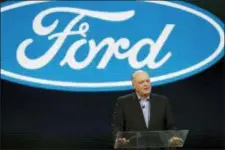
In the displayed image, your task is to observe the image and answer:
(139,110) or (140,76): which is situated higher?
(140,76)

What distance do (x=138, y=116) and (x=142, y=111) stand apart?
0.20 feet

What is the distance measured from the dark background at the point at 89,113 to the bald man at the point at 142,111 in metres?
2.61

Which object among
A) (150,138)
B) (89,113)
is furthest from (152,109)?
(89,113)

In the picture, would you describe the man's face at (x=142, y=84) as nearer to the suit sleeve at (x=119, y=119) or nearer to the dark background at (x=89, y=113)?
the suit sleeve at (x=119, y=119)

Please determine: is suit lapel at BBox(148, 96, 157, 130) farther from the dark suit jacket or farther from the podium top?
the podium top

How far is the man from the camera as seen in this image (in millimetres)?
4598

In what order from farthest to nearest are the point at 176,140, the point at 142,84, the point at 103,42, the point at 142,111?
1. the point at 103,42
2. the point at 142,111
3. the point at 142,84
4. the point at 176,140

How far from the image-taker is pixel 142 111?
4652 mm

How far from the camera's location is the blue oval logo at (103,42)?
7.27 meters

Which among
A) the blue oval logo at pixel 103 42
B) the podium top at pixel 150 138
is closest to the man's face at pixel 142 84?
the podium top at pixel 150 138

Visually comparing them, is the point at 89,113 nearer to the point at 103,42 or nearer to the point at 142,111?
the point at 103,42

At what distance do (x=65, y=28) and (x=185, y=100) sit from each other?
1.89m

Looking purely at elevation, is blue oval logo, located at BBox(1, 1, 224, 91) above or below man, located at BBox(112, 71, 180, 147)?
above

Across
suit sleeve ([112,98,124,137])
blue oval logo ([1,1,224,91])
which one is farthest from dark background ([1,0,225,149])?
suit sleeve ([112,98,124,137])
